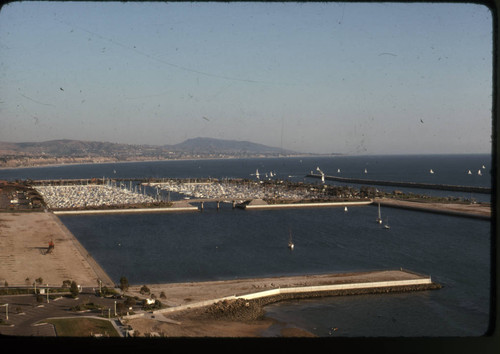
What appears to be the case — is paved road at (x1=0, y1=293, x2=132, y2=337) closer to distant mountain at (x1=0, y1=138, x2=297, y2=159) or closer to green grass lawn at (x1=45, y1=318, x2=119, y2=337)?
green grass lawn at (x1=45, y1=318, x2=119, y2=337)

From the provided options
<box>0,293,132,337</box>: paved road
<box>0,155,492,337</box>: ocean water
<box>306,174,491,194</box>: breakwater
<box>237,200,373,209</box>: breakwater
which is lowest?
<box>0,155,492,337</box>: ocean water

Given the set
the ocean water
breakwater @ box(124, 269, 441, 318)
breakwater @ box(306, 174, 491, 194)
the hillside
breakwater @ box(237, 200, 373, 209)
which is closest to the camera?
the ocean water

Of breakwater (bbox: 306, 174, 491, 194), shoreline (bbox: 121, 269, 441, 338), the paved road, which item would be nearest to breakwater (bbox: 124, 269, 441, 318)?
shoreline (bbox: 121, 269, 441, 338)

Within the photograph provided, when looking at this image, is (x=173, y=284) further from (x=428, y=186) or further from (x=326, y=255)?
(x=428, y=186)

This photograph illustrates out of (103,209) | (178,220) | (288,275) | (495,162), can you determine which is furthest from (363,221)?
(495,162)

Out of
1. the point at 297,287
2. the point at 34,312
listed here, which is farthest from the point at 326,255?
the point at 34,312
